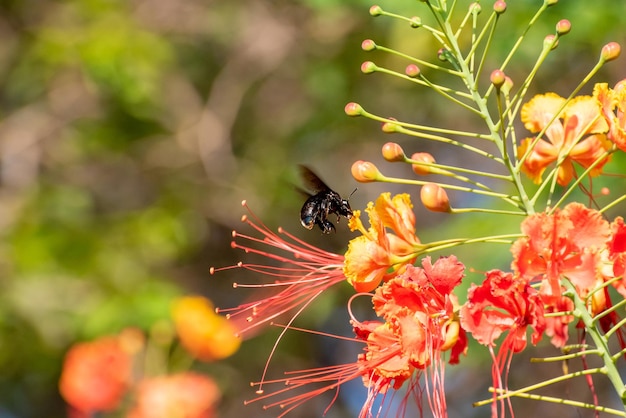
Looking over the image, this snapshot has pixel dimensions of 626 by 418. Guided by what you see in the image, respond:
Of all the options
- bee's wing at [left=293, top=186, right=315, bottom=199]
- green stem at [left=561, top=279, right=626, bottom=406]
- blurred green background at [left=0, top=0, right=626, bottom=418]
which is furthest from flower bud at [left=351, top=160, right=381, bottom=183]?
blurred green background at [left=0, top=0, right=626, bottom=418]

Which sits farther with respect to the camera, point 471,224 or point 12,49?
point 12,49

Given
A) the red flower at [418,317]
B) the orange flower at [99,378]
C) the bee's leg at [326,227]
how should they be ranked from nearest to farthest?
the red flower at [418,317] < the bee's leg at [326,227] < the orange flower at [99,378]

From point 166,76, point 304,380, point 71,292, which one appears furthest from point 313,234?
point 304,380

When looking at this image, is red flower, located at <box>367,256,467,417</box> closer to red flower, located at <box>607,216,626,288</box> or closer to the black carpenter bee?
red flower, located at <box>607,216,626,288</box>

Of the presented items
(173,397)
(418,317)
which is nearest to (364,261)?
(418,317)

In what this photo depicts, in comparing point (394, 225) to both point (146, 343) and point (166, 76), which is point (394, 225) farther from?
point (166, 76)

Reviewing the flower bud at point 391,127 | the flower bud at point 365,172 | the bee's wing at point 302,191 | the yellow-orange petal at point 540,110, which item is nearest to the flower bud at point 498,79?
the flower bud at point 391,127

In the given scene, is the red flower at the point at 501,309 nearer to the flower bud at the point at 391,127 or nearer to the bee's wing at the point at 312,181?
the flower bud at the point at 391,127

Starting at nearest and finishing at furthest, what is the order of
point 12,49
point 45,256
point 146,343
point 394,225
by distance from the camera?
point 394,225 → point 146,343 → point 45,256 → point 12,49
